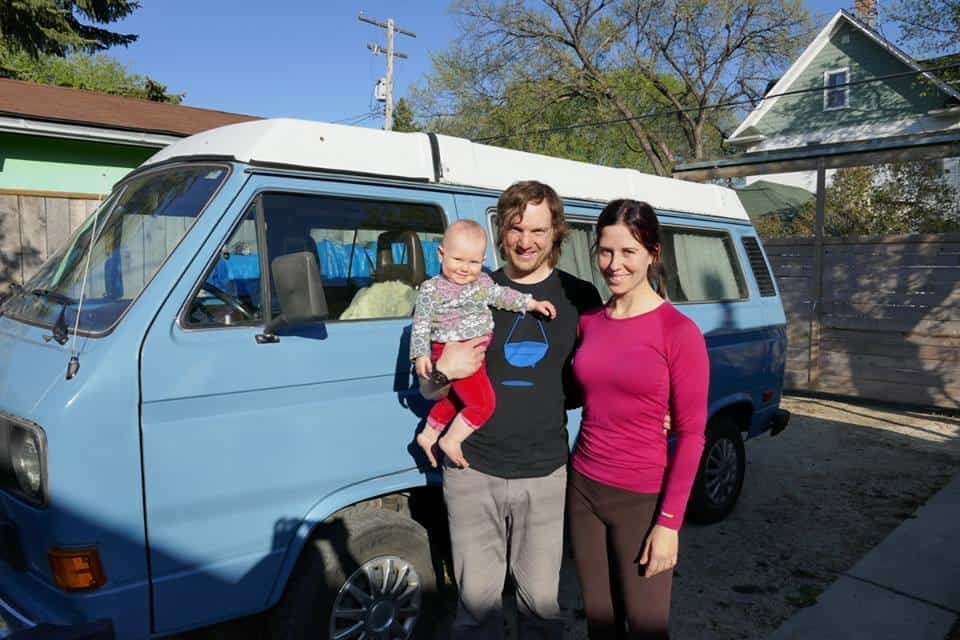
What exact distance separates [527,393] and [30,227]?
8152 millimetres

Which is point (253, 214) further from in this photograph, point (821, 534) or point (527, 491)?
point (821, 534)

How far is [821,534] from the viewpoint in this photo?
16.7 feet

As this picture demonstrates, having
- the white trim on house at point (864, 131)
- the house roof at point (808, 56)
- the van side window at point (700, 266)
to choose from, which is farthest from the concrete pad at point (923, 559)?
the house roof at point (808, 56)

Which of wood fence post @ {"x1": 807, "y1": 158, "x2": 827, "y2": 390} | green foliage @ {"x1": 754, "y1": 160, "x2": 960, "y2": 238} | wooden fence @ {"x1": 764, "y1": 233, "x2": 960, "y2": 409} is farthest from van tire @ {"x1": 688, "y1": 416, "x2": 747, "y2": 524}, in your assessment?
green foliage @ {"x1": 754, "y1": 160, "x2": 960, "y2": 238}

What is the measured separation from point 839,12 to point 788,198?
605cm

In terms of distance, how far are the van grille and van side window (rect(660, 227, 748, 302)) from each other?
219mm

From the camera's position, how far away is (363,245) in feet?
11.1

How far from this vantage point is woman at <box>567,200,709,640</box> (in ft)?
7.51

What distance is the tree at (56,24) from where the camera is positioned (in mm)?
16594

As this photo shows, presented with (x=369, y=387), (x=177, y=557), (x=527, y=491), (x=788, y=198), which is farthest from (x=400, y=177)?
(x=788, y=198)

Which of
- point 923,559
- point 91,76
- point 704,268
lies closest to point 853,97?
point 704,268

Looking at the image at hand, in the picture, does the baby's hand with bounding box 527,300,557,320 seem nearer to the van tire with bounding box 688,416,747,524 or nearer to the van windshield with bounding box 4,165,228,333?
the van windshield with bounding box 4,165,228,333

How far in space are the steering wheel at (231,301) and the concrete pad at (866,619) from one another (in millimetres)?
3149

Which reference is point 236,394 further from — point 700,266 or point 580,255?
point 700,266
